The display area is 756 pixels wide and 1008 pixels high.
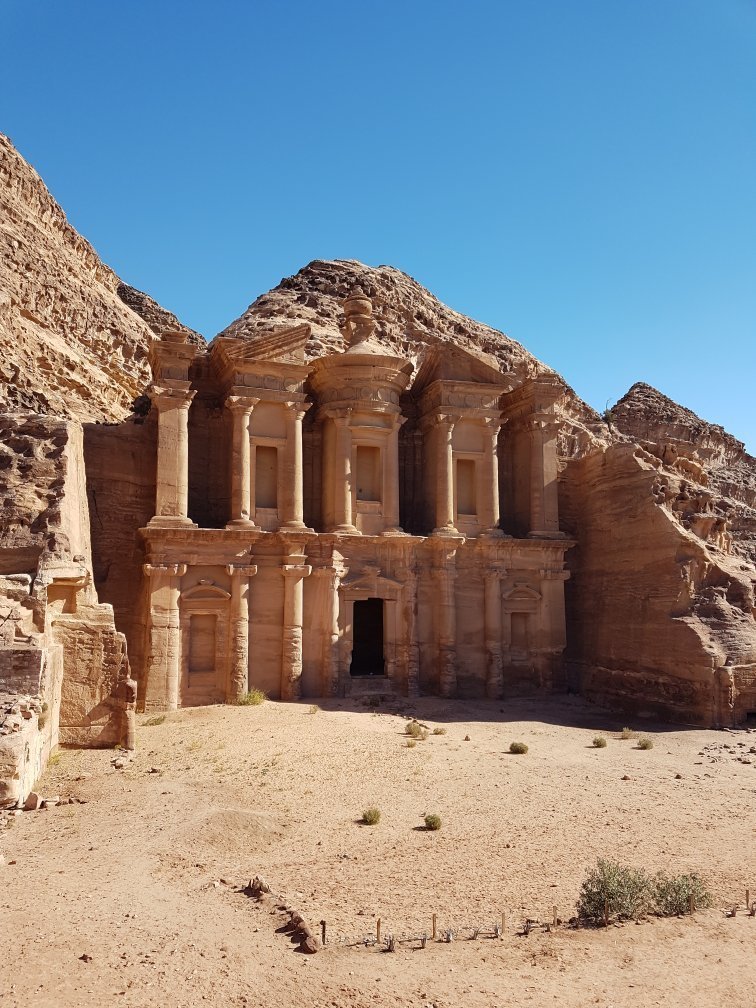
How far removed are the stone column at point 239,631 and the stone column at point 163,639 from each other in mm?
1478

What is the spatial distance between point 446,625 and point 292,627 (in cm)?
512

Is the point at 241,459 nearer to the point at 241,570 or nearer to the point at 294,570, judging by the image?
the point at 241,570

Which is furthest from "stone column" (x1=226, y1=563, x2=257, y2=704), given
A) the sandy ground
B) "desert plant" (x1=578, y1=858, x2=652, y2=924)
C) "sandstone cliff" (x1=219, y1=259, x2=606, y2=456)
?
"desert plant" (x1=578, y1=858, x2=652, y2=924)

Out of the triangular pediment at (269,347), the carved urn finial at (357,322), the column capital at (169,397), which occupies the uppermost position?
the carved urn finial at (357,322)

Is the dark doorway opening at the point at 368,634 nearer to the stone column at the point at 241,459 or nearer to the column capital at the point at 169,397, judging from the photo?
the stone column at the point at 241,459

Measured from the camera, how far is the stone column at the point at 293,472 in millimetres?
23281

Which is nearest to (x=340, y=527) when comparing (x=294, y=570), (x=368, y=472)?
(x=294, y=570)

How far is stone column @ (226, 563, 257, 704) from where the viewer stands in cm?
2141

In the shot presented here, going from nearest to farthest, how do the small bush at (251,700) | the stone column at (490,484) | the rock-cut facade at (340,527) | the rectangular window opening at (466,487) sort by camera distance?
the small bush at (251,700), the rock-cut facade at (340,527), the stone column at (490,484), the rectangular window opening at (466,487)

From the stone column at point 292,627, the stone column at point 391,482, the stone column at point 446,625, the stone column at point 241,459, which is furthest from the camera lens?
the stone column at point 391,482

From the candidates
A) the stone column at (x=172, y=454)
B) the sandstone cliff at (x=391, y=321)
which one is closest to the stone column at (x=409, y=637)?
the stone column at (x=172, y=454)

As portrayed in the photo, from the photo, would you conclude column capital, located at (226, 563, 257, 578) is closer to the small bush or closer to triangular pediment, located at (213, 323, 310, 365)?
the small bush

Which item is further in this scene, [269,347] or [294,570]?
[269,347]

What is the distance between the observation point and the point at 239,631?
21.7 meters
